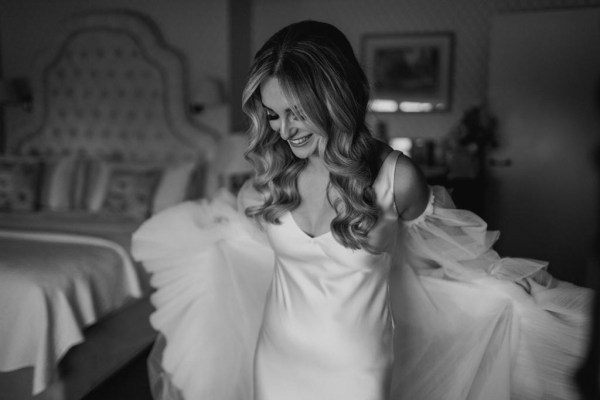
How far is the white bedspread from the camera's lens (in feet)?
7.47

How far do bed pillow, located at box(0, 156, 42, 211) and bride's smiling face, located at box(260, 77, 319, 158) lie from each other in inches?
148

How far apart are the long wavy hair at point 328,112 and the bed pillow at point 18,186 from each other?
3.62 metres

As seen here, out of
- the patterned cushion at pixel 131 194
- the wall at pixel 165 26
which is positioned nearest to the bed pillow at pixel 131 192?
the patterned cushion at pixel 131 194

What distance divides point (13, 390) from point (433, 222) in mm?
2211

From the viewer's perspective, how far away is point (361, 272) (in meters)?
1.24

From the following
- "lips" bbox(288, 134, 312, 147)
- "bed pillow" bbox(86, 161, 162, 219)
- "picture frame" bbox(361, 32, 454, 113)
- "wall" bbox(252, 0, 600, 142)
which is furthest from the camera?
"picture frame" bbox(361, 32, 454, 113)

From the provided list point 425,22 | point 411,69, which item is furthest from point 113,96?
point 425,22

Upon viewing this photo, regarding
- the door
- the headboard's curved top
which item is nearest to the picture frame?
the door

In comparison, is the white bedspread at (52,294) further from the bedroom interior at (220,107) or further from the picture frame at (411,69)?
the picture frame at (411,69)

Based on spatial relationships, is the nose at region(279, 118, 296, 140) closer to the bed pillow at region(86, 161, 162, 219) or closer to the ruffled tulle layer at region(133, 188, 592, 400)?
the ruffled tulle layer at region(133, 188, 592, 400)

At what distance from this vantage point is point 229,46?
466 centimetres

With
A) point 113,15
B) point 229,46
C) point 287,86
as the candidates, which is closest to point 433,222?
point 287,86

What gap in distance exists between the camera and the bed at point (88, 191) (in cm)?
236

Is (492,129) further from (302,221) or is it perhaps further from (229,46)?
(302,221)
